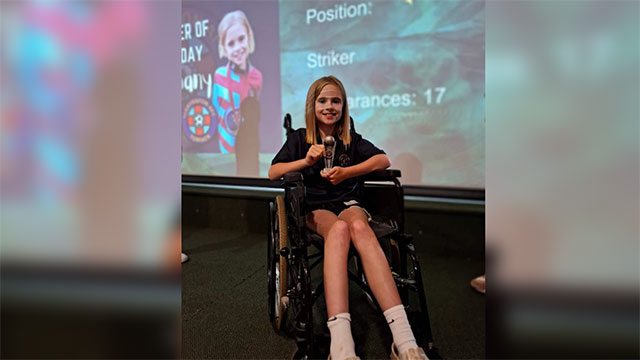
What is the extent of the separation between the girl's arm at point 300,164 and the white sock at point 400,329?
0.61 m

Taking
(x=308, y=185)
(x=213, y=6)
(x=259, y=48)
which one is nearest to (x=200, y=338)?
(x=308, y=185)

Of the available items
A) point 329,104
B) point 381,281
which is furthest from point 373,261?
point 329,104

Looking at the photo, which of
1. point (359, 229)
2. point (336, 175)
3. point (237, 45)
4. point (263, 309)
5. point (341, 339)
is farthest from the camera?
point (237, 45)

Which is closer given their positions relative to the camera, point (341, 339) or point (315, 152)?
point (341, 339)

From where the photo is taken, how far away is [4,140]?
297 millimetres

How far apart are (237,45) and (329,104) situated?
1924 mm

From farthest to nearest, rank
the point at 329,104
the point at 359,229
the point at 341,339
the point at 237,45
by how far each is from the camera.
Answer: the point at 237,45, the point at 329,104, the point at 359,229, the point at 341,339

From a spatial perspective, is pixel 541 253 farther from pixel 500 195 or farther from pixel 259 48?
pixel 259 48

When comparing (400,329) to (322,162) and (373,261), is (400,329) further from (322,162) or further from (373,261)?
(322,162)

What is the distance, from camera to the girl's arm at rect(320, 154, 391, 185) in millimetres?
1480

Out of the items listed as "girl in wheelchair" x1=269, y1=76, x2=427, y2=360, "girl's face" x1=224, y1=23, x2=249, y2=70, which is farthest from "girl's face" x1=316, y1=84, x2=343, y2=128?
"girl's face" x1=224, y1=23, x2=249, y2=70

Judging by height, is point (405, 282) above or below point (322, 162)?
below

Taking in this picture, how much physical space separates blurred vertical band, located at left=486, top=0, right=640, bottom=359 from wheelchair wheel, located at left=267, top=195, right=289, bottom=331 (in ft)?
3.66

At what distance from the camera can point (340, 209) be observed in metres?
1.55
